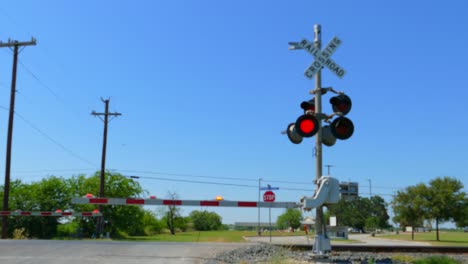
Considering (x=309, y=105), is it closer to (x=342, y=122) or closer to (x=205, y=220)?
(x=342, y=122)

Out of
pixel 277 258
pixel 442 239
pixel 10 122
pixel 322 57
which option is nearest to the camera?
pixel 277 258

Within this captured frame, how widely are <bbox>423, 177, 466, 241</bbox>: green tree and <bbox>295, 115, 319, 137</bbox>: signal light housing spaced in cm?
4790

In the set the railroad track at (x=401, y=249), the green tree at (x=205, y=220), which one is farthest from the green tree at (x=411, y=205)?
the railroad track at (x=401, y=249)

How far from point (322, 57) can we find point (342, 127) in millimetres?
1414

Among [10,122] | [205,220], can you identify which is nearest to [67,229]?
[10,122]

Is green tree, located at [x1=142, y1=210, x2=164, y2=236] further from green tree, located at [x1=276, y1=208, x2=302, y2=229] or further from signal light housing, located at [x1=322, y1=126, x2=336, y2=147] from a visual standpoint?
signal light housing, located at [x1=322, y1=126, x2=336, y2=147]

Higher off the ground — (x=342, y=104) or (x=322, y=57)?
(x=322, y=57)

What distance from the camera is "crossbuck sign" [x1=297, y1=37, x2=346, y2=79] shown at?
32.2ft

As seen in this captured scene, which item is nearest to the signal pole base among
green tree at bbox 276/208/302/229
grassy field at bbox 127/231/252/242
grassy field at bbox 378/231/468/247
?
grassy field at bbox 127/231/252/242

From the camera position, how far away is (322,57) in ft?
32.6

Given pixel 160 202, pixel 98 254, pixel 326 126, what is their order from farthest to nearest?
1. pixel 160 202
2. pixel 98 254
3. pixel 326 126

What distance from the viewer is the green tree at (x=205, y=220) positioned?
7044 cm

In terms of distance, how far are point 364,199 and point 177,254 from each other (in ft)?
432

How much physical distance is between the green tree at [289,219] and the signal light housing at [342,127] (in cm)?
8592
